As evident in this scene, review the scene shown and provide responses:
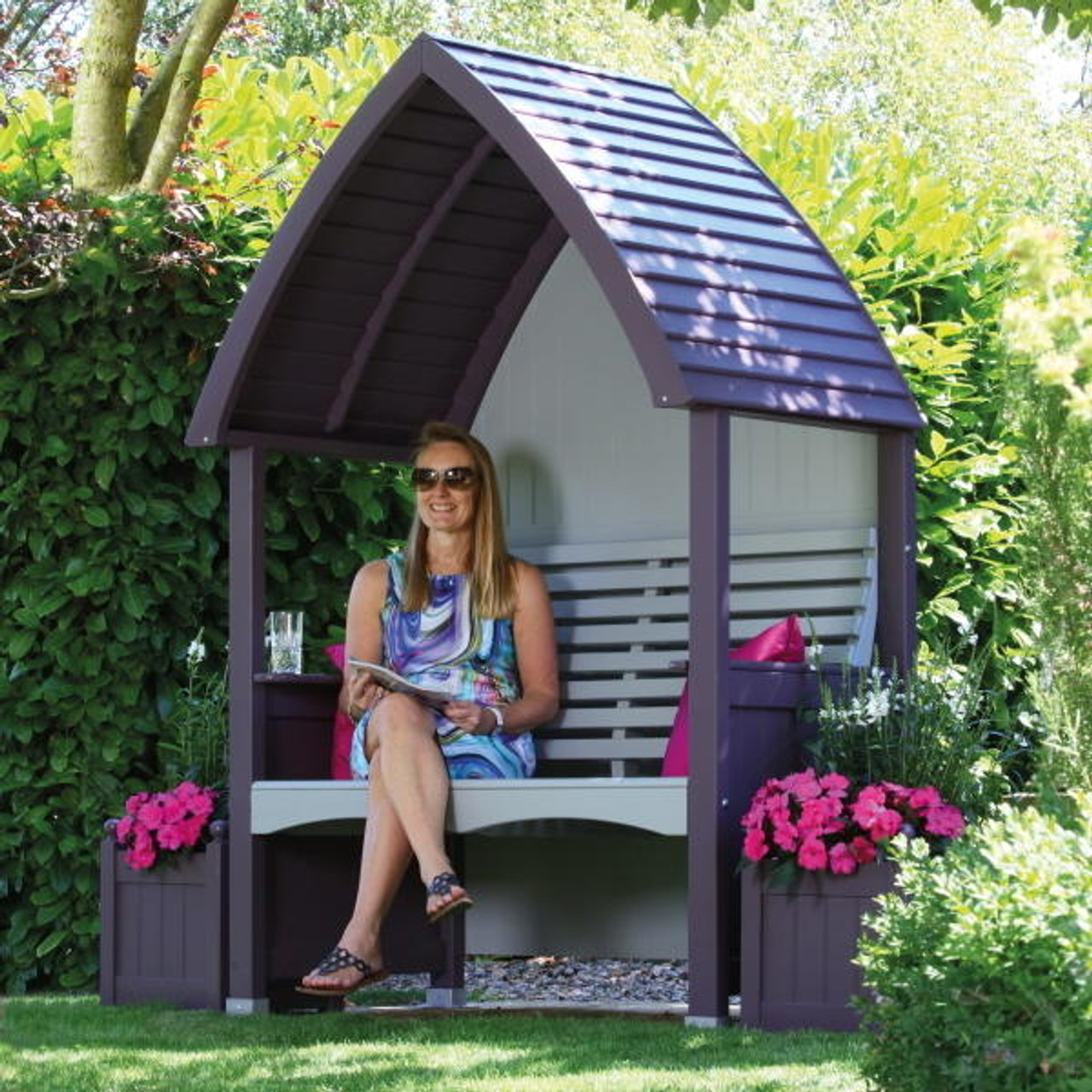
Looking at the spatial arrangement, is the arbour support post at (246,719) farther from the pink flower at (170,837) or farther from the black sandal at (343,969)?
the black sandal at (343,969)

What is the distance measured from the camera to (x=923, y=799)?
5.20 m

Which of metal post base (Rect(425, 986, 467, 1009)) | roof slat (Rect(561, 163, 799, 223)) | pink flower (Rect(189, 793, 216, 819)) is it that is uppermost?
roof slat (Rect(561, 163, 799, 223))

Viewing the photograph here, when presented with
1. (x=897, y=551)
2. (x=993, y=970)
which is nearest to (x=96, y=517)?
(x=897, y=551)

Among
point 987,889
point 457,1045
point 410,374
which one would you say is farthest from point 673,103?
point 987,889

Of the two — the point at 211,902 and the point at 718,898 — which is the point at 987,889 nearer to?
the point at 718,898

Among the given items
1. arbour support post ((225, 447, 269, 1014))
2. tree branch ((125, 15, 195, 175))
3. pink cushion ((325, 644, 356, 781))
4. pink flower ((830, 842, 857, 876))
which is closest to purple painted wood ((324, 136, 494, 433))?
arbour support post ((225, 447, 269, 1014))

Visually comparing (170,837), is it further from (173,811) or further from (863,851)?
(863,851)

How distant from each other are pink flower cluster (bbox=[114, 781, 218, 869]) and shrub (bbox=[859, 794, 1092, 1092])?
288 centimetres

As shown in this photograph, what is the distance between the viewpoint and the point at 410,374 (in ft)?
22.1

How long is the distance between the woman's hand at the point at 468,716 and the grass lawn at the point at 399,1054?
0.72m

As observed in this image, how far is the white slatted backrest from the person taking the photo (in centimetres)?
606

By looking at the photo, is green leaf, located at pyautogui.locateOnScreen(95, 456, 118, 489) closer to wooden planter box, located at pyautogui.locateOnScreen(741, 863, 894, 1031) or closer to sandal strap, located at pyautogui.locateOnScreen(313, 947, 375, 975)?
sandal strap, located at pyautogui.locateOnScreen(313, 947, 375, 975)

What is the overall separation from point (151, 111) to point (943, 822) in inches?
150

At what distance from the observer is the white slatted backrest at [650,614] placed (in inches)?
239
